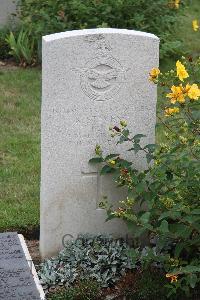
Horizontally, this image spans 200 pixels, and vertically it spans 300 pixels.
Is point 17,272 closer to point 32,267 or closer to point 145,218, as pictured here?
point 32,267

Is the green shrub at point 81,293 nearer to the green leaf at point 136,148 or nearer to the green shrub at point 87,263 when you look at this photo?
the green shrub at point 87,263

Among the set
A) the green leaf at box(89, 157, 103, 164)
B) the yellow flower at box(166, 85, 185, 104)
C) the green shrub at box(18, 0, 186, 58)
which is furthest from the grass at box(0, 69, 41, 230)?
the yellow flower at box(166, 85, 185, 104)

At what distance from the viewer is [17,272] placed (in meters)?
4.49

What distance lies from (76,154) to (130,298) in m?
0.89

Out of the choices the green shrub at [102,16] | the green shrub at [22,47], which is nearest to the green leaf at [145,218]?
the green shrub at [102,16]

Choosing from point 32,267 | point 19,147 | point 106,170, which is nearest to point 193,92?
point 106,170

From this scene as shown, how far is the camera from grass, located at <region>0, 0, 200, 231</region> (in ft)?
17.6

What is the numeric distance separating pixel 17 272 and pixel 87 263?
41 centimetres

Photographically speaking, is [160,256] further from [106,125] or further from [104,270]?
[106,125]

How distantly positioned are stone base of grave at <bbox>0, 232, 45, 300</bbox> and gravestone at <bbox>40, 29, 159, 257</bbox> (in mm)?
167

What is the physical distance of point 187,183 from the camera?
4.21 meters

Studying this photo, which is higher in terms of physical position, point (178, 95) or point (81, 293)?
point (178, 95)

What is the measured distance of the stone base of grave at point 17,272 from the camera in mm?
4281

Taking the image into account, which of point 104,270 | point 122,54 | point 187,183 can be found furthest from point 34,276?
point 122,54
